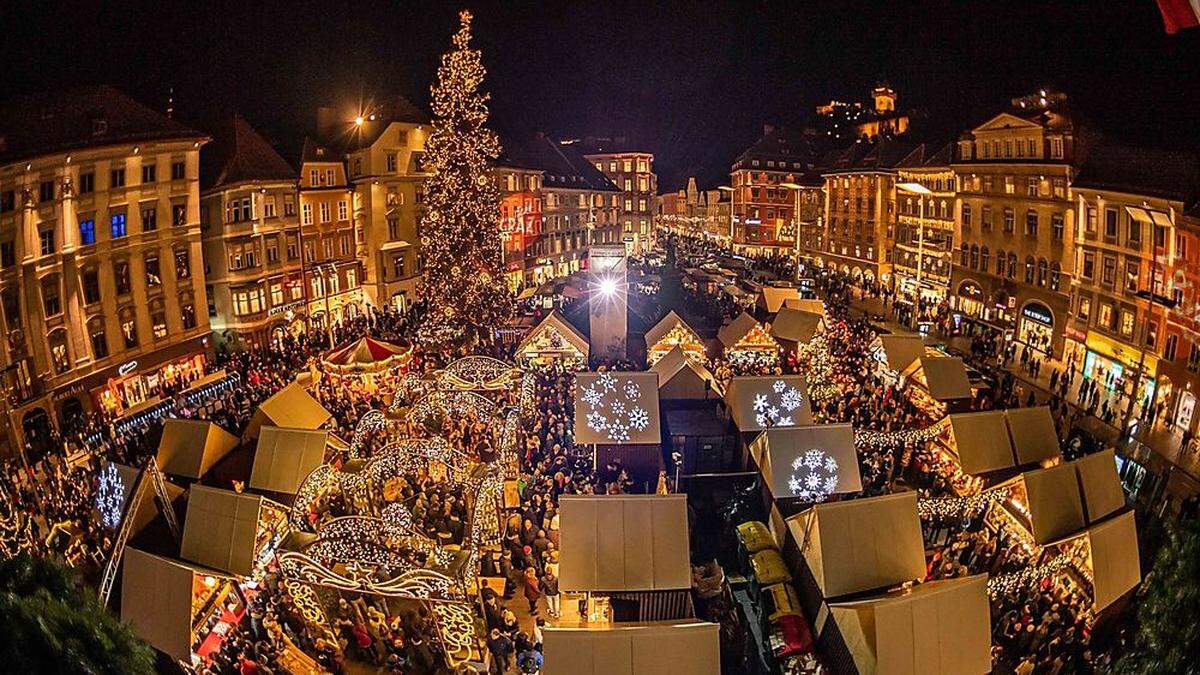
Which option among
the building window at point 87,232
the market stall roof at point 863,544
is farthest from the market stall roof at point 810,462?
the building window at point 87,232

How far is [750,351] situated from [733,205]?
52132 millimetres

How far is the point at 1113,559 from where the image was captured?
1371 cm

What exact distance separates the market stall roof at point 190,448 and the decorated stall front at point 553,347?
41.0 feet

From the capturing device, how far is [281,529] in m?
13.5

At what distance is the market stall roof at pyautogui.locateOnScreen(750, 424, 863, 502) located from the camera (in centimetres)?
1653

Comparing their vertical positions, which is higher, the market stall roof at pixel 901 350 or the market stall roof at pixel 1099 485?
the market stall roof at pixel 901 350

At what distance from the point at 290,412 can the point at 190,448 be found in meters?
Answer: 2.79

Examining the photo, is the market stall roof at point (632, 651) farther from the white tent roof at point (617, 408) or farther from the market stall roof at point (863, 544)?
the white tent roof at point (617, 408)

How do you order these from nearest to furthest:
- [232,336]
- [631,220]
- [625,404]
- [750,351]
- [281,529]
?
[281,529] → [625,404] → [750,351] → [232,336] → [631,220]

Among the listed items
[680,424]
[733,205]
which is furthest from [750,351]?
[733,205]

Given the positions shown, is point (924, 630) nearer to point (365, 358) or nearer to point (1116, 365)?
point (365, 358)

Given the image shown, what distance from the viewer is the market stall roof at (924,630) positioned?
10992 millimetres

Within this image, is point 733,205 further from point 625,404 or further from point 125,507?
point 125,507

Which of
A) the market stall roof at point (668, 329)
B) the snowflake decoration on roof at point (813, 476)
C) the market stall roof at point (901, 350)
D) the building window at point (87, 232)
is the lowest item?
the snowflake decoration on roof at point (813, 476)
